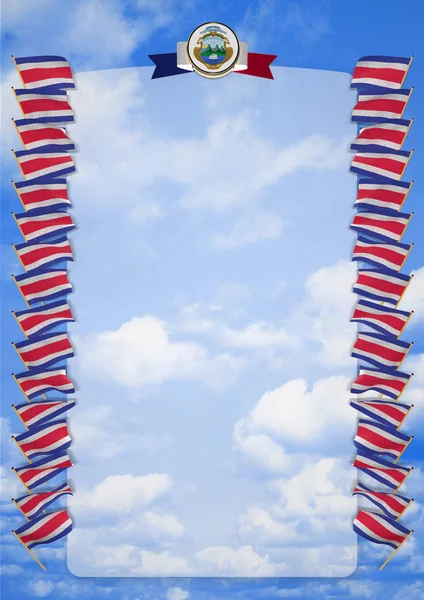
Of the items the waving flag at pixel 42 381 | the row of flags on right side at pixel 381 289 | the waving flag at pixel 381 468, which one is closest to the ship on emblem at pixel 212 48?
the row of flags on right side at pixel 381 289

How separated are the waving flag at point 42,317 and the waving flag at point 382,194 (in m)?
1.95

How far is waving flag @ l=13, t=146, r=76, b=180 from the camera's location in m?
4.68

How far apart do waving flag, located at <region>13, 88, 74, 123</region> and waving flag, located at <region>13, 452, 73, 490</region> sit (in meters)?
2.11

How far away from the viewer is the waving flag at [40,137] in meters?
4.69

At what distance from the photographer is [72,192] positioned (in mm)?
4707

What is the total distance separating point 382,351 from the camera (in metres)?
4.59

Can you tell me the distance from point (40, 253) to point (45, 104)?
936 mm

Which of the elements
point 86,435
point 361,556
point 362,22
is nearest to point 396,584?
point 361,556

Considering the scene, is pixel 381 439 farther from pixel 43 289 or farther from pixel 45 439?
pixel 43 289

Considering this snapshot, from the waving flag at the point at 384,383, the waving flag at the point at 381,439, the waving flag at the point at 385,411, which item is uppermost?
the waving flag at the point at 384,383

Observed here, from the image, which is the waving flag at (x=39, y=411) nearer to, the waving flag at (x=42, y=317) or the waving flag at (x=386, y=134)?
the waving flag at (x=42, y=317)

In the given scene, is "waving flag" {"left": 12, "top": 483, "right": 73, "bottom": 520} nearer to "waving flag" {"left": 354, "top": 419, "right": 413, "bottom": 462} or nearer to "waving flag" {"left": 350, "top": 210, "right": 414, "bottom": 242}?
"waving flag" {"left": 354, "top": 419, "right": 413, "bottom": 462}

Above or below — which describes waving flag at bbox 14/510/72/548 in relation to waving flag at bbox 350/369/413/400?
below

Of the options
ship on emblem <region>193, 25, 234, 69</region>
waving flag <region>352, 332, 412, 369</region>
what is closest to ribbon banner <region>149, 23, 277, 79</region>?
ship on emblem <region>193, 25, 234, 69</region>
